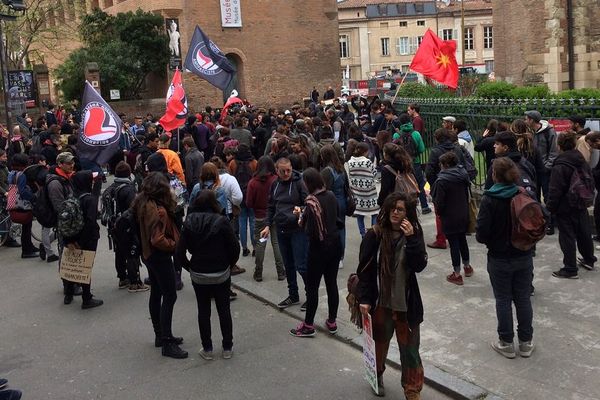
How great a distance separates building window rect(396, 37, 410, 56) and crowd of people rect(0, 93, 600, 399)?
207 ft

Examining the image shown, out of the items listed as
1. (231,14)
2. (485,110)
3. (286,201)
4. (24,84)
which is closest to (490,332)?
(286,201)

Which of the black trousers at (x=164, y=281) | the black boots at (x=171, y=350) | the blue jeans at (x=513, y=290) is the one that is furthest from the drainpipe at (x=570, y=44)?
the black boots at (x=171, y=350)

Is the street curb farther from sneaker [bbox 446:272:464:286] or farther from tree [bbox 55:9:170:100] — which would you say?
tree [bbox 55:9:170:100]

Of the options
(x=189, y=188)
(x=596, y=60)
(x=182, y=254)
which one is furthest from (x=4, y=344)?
(x=596, y=60)

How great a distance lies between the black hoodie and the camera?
7453 millimetres

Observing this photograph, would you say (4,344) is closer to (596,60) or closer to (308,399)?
(308,399)

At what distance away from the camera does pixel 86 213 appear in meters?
7.46

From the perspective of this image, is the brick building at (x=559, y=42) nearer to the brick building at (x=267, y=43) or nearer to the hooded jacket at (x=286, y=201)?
the hooded jacket at (x=286, y=201)

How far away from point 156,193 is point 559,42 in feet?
56.8

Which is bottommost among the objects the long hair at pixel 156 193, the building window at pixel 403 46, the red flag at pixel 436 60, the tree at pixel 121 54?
the long hair at pixel 156 193

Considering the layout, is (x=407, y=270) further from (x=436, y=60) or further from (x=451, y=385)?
(x=436, y=60)

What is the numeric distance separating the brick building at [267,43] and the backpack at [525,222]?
3035cm

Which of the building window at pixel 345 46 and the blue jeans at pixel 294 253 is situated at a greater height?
the building window at pixel 345 46

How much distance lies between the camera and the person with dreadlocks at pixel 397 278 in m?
Answer: 4.56
